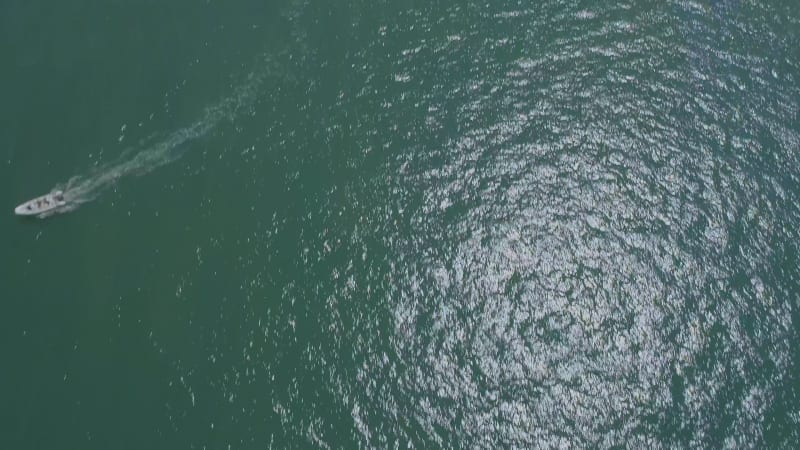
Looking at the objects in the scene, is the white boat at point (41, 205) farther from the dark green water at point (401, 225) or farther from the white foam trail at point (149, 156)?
the dark green water at point (401, 225)

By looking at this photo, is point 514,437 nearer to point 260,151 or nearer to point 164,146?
point 260,151

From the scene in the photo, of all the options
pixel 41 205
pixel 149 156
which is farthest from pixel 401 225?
pixel 41 205

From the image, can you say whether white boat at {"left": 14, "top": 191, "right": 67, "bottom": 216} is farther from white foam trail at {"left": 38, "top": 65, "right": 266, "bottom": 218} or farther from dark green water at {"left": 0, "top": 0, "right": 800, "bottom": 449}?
dark green water at {"left": 0, "top": 0, "right": 800, "bottom": 449}

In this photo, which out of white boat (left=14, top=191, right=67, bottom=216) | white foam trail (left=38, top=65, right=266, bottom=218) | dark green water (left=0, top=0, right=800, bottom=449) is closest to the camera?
dark green water (left=0, top=0, right=800, bottom=449)

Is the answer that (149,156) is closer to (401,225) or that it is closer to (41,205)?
(41,205)

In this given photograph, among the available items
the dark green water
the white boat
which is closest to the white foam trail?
the dark green water

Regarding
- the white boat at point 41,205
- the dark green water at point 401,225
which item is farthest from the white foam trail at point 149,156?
the white boat at point 41,205
